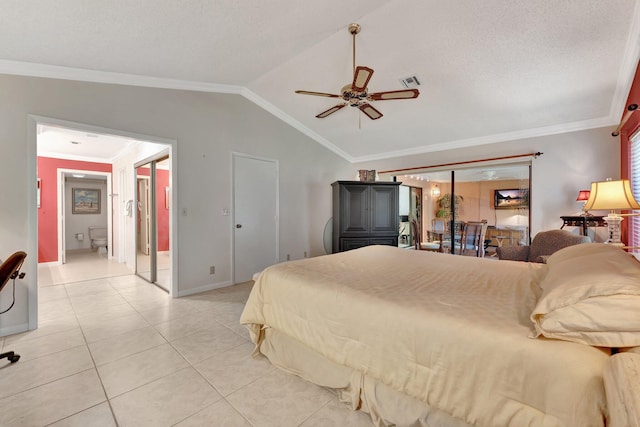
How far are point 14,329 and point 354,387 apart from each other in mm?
3123

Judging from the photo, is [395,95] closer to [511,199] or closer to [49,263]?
[511,199]

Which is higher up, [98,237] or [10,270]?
[10,270]

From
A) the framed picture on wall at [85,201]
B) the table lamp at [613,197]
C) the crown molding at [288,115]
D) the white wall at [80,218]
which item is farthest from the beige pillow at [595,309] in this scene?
the framed picture on wall at [85,201]

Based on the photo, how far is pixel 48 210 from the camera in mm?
5504

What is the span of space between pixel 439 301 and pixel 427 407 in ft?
1.62

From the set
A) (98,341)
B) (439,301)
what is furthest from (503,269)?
(98,341)

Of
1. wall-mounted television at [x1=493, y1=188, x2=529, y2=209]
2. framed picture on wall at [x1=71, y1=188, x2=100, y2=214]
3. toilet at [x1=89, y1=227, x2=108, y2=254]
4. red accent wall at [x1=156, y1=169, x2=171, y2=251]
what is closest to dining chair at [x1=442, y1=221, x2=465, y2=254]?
wall-mounted television at [x1=493, y1=188, x2=529, y2=209]

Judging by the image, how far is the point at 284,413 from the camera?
154 centimetres

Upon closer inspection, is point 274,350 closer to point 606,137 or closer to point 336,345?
point 336,345

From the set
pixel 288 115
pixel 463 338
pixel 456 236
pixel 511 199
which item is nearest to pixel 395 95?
pixel 463 338

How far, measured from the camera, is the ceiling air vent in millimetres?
3308

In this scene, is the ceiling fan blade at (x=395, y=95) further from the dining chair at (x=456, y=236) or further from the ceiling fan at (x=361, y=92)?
the dining chair at (x=456, y=236)

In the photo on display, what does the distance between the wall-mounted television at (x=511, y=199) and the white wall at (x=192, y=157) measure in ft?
9.84

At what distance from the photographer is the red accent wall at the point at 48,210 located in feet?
17.7
